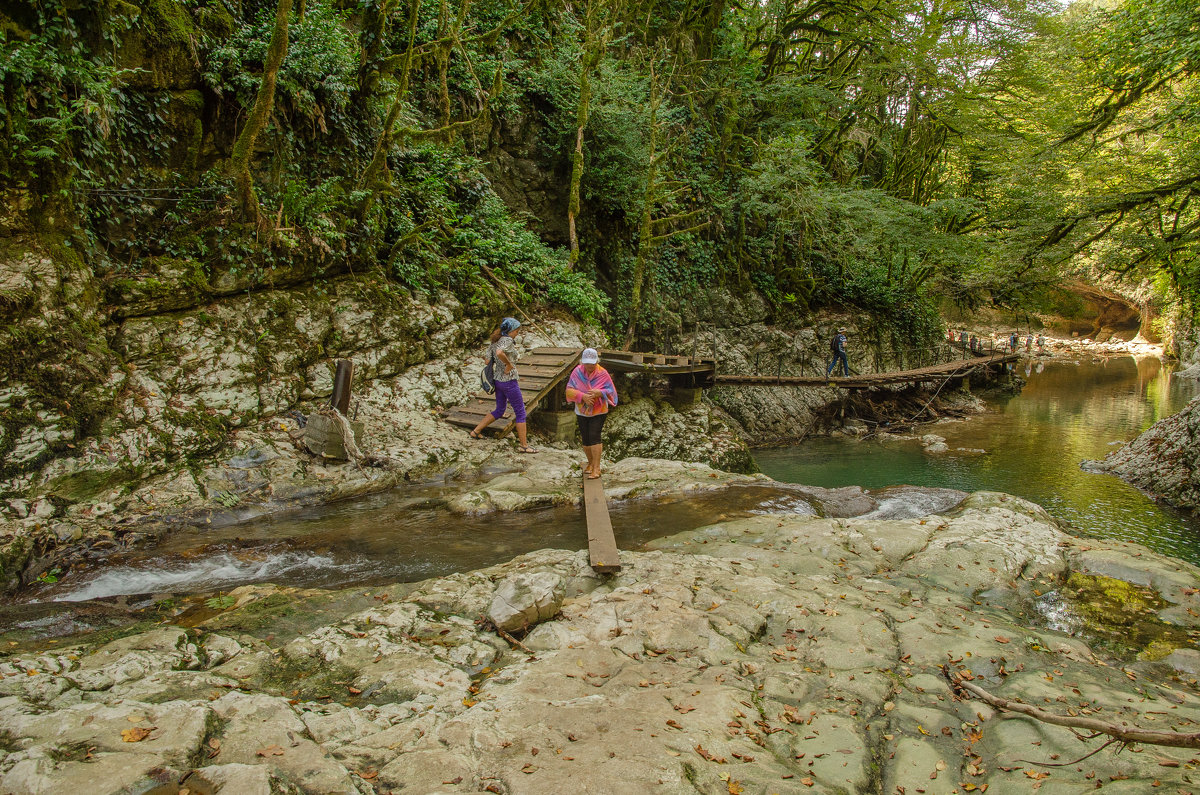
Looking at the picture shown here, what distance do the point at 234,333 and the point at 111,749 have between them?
21.9 feet

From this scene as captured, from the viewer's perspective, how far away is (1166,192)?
1088 centimetres

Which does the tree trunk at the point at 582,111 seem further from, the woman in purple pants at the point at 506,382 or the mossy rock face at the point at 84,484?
the mossy rock face at the point at 84,484

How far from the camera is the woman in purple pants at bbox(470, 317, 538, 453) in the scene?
8.24 m

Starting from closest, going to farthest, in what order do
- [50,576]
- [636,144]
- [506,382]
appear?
[50,576]
[506,382]
[636,144]

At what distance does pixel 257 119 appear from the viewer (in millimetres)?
7426

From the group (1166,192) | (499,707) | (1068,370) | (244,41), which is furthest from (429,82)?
(1068,370)

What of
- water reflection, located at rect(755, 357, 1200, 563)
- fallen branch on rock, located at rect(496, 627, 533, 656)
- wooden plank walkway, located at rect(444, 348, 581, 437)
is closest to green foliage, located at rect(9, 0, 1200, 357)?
wooden plank walkway, located at rect(444, 348, 581, 437)

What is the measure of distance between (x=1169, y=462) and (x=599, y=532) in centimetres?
1125

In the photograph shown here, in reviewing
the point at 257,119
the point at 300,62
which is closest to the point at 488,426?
the point at 257,119

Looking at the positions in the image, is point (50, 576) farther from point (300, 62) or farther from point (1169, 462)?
point (1169, 462)

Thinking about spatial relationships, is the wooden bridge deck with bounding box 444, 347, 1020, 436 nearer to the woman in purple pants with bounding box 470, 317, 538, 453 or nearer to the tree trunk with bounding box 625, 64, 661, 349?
the woman in purple pants with bounding box 470, 317, 538, 453

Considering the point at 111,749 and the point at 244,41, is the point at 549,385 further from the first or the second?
the point at 111,749

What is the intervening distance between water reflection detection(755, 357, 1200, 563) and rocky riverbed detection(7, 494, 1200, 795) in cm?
410

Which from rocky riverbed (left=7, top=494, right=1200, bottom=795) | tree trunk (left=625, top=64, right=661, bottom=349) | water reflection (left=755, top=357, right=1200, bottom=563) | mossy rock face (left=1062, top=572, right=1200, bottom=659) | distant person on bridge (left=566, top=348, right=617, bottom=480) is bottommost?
water reflection (left=755, top=357, right=1200, bottom=563)
